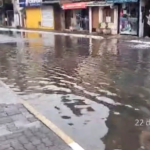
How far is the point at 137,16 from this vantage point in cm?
2650

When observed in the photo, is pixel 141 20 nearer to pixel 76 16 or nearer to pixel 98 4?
pixel 98 4

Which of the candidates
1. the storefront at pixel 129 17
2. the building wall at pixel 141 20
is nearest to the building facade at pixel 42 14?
the storefront at pixel 129 17

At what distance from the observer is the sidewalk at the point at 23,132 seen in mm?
5363

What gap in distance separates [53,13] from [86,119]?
35015 mm

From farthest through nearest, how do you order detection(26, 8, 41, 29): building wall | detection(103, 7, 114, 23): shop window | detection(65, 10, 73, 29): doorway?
1. detection(26, 8, 41, 29): building wall
2. detection(65, 10, 73, 29): doorway
3. detection(103, 7, 114, 23): shop window

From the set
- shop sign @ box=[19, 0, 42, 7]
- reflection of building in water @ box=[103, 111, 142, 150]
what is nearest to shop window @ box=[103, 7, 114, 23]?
shop sign @ box=[19, 0, 42, 7]

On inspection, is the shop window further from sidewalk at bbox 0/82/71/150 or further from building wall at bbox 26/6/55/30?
sidewalk at bbox 0/82/71/150

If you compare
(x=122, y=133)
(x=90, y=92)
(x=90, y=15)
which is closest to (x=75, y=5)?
(x=90, y=15)

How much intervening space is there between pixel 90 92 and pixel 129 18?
64.2 ft

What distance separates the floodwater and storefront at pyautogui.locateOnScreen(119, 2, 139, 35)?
36.8 feet

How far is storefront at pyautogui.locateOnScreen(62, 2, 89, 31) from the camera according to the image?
34.3 m

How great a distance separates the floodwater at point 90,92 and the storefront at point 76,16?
1881 centimetres

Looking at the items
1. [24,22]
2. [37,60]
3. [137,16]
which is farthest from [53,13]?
[37,60]

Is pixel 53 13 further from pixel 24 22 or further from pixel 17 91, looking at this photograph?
pixel 17 91
